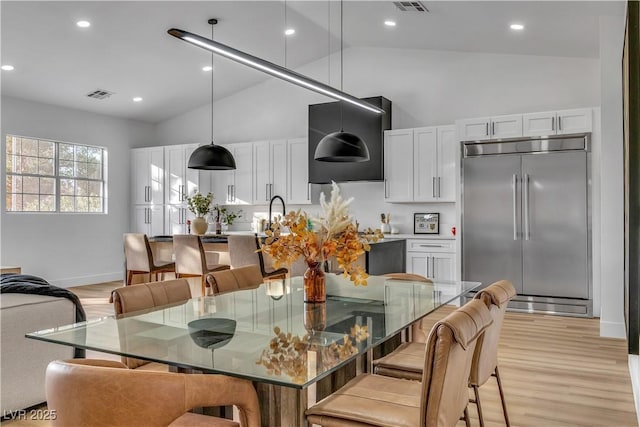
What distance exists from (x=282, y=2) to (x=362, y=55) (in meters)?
1.90

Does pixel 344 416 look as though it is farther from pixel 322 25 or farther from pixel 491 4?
pixel 322 25

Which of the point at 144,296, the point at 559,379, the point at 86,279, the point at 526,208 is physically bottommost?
the point at 559,379

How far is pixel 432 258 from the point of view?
6.68 metres

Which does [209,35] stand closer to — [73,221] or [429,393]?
[73,221]

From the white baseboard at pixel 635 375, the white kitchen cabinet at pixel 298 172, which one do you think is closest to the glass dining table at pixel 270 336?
the white baseboard at pixel 635 375

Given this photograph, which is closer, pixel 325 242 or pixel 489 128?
pixel 325 242

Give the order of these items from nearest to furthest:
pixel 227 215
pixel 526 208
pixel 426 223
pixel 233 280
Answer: pixel 233 280
pixel 526 208
pixel 426 223
pixel 227 215

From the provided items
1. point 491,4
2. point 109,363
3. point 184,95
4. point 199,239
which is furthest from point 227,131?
point 109,363

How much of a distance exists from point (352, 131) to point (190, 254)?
2.98 metres

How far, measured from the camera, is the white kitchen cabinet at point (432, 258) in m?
6.59

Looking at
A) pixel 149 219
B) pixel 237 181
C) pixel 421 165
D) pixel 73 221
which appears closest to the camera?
pixel 421 165

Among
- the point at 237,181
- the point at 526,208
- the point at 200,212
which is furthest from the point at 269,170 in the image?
the point at 526,208

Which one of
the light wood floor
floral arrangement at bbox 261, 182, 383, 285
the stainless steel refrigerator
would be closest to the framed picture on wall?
the stainless steel refrigerator

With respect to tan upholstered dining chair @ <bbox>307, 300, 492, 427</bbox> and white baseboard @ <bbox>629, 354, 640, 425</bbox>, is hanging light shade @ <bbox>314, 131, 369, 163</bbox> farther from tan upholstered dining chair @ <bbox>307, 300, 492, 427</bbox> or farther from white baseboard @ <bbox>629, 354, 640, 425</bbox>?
tan upholstered dining chair @ <bbox>307, 300, 492, 427</bbox>
